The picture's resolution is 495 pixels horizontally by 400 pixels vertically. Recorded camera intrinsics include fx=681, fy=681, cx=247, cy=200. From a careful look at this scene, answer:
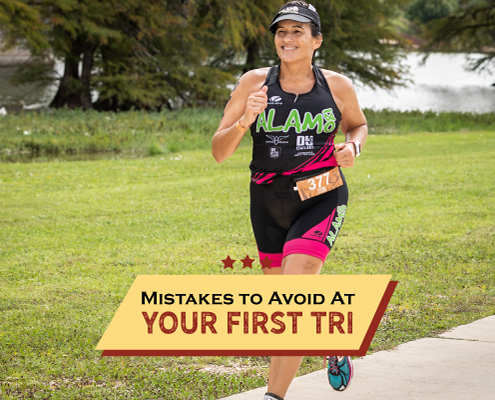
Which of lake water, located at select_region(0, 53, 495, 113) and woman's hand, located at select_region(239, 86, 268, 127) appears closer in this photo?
woman's hand, located at select_region(239, 86, 268, 127)

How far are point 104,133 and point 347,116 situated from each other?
1583 centimetres

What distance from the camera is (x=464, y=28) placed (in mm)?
32062

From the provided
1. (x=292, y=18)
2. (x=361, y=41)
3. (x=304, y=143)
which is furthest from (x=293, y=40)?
(x=361, y=41)

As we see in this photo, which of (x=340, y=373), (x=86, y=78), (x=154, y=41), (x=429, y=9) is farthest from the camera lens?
(x=429, y=9)

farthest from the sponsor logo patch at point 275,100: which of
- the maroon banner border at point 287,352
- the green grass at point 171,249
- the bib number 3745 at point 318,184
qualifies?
the green grass at point 171,249

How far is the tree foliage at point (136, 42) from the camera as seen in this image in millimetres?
21670

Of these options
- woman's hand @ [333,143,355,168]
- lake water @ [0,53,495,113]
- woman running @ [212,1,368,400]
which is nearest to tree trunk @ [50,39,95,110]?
lake water @ [0,53,495,113]

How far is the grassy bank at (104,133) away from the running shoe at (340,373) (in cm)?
1363

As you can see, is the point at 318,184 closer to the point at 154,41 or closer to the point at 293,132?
the point at 293,132

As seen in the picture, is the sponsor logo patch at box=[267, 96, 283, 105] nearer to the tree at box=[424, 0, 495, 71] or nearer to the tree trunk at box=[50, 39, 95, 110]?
the tree trunk at box=[50, 39, 95, 110]

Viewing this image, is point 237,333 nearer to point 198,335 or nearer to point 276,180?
point 198,335

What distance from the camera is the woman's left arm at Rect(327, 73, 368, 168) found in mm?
3484

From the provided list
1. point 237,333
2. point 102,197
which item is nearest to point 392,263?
point 237,333

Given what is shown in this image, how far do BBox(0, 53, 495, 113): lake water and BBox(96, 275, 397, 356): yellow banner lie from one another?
1055 inches
